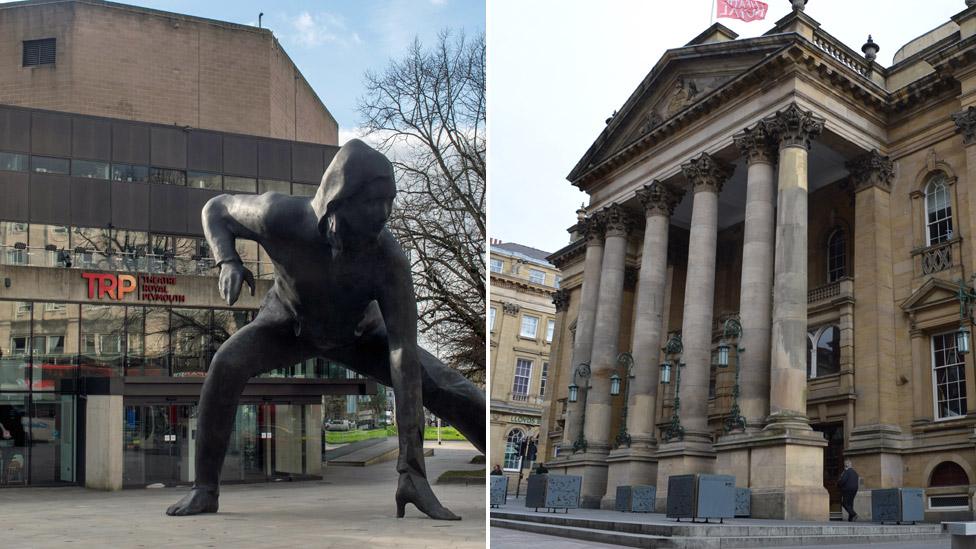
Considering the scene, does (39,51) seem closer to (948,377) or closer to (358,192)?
(948,377)

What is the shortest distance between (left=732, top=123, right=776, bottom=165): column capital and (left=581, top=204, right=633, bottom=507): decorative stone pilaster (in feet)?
25.5

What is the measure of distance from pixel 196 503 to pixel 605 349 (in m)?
24.8

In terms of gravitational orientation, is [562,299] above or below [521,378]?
above

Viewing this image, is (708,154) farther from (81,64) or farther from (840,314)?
(81,64)

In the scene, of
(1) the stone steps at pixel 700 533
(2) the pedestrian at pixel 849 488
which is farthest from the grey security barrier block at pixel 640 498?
Answer: (1) the stone steps at pixel 700 533

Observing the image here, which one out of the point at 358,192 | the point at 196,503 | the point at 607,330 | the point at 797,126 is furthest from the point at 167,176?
the point at 358,192

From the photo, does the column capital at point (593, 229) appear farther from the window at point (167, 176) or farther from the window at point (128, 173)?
the window at point (128, 173)

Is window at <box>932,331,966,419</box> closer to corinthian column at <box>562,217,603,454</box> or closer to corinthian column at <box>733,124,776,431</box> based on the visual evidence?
corinthian column at <box>733,124,776,431</box>

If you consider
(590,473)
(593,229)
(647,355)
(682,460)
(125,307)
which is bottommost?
(590,473)

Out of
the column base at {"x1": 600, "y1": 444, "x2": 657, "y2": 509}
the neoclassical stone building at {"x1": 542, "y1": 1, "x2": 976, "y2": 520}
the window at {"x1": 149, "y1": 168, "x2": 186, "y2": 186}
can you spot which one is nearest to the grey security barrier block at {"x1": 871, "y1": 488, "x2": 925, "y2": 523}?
the neoclassical stone building at {"x1": 542, "y1": 1, "x2": 976, "y2": 520}

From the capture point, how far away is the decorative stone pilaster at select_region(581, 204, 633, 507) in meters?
29.8

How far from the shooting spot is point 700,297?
27016 millimetres

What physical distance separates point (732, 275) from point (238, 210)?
29.5 m

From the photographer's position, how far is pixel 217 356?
291 inches
